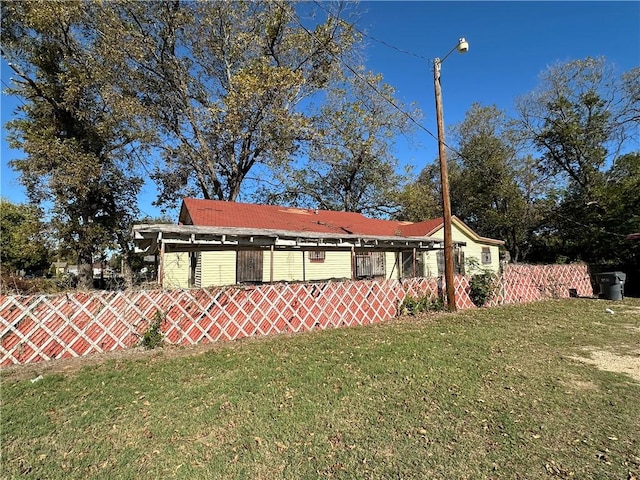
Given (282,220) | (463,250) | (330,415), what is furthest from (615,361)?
(463,250)

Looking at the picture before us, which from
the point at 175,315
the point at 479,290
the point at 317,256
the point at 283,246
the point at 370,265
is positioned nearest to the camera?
the point at 175,315

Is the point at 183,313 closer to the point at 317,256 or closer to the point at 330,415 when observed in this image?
the point at 330,415

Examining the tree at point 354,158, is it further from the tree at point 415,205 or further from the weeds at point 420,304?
the weeds at point 420,304

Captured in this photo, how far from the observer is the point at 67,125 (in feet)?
59.0

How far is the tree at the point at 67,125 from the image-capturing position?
15.5 m

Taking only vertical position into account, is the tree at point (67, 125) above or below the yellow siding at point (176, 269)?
above

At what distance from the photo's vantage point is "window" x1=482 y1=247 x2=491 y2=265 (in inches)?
798

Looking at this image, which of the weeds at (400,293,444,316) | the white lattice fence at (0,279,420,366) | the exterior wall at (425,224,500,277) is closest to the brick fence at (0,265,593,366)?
the white lattice fence at (0,279,420,366)

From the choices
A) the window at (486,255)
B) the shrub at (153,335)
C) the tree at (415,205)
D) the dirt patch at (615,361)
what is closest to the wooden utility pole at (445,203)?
the dirt patch at (615,361)

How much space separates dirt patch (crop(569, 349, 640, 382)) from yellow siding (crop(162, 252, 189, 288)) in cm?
1207

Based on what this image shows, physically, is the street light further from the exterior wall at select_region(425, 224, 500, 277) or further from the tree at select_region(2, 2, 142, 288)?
the tree at select_region(2, 2, 142, 288)

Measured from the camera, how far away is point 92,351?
19.5ft

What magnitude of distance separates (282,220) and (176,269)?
503 cm

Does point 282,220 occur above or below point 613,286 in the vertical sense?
above
